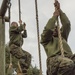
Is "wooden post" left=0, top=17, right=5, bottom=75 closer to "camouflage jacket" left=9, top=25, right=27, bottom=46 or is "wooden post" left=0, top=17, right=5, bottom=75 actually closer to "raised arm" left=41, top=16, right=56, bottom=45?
"raised arm" left=41, top=16, right=56, bottom=45

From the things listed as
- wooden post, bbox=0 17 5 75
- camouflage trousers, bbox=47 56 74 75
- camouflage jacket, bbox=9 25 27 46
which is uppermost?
camouflage jacket, bbox=9 25 27 46

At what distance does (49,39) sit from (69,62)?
103 centimetres

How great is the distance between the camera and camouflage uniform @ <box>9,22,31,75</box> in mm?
13234

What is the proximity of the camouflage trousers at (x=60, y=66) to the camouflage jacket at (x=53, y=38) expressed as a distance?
28cm

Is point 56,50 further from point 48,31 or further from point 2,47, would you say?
point 2,47

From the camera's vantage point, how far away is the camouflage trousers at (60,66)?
7.95 meters

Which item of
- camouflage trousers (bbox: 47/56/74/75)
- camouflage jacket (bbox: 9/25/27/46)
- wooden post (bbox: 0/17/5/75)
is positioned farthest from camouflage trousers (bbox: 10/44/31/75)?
camouflage trousers (bbox: 47/56/74/75)

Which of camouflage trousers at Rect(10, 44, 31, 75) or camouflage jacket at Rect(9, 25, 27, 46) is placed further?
camouflage trousers at Rect(10, 44, 31, 75)

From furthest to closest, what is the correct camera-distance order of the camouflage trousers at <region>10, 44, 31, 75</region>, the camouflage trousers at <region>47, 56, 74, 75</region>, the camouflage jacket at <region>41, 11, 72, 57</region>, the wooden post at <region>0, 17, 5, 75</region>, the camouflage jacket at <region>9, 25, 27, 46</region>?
the camouflage trousers at <region>10, 44, 31, 75</region> < the camouflage jacket at <region>9, 25, 27, 46</region> < the wooden post at <region>0, 17, 5, 75</region> < the camouflage jacket at <region>41, 11, 72, 57</region> < the camouflage trousers at <region>47, 56, 74, 75</region>

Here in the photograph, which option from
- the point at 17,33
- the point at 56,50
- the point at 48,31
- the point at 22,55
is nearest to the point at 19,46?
the point at 22,55

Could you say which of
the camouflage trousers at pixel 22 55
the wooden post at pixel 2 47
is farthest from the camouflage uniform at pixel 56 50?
the camouflage trousers at pixel 22 55

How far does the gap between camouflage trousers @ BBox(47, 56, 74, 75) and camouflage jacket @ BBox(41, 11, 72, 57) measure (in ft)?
0.93

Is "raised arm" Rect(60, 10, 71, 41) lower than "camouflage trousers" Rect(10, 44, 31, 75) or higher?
higher

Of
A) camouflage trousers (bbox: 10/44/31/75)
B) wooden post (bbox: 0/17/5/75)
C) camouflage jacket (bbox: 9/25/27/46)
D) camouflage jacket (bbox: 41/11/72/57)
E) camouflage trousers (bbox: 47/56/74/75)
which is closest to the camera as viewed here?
camouflage trousers (bbox: 47/56/74/75)
